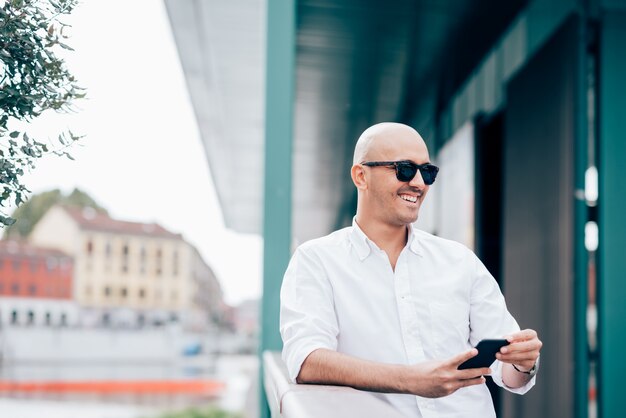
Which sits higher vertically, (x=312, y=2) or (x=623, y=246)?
(x=312, y=2)

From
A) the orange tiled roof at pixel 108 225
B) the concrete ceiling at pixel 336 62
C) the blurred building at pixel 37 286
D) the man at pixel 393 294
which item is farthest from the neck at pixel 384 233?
the blurred building at pixel 37 286

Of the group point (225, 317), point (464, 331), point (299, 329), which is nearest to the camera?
point (299, 329)

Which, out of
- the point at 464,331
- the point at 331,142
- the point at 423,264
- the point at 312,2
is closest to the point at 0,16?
the point at 423,264

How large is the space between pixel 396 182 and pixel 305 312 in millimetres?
393

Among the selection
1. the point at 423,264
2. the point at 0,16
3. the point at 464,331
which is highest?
the point at 0,16

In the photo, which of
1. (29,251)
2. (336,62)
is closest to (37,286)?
(29,251)

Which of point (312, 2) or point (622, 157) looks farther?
point (312, 2)

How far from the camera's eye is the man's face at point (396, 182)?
183 centimetres

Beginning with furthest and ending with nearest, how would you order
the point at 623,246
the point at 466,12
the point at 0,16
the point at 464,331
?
1. the point at 466,12
2. the point at 623,246
3. the point at 464,331
4. the point at 0,16

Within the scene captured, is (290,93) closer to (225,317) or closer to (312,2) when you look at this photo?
(312,2)

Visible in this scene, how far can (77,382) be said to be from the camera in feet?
202

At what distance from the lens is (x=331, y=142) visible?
30.9 feet

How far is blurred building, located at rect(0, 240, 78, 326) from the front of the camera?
63000 millimetres

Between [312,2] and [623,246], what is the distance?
2589 millimetres
